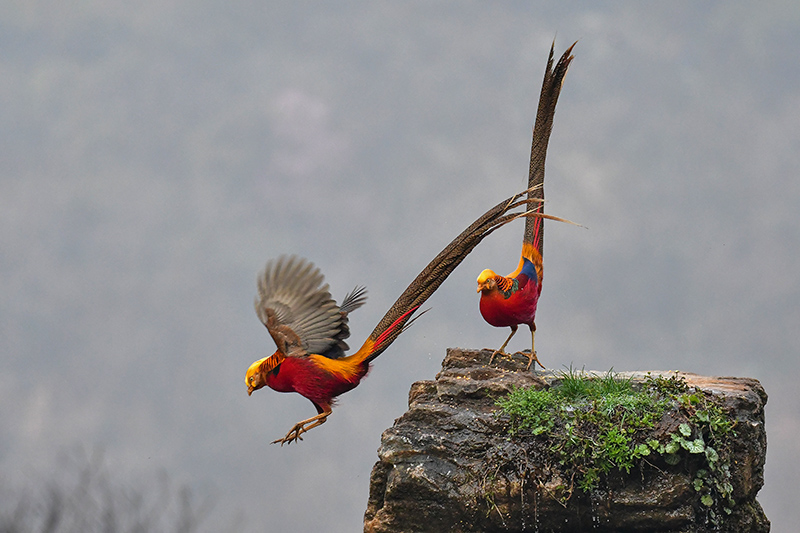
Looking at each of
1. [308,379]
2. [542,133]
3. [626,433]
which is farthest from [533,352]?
[308,379]

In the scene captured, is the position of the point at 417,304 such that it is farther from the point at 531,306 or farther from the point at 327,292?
the point at 531,306

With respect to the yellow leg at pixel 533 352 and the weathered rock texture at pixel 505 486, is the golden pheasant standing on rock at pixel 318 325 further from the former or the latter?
the yellow leg at pixel 533 352

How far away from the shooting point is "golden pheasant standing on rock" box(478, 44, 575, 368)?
6.54 m

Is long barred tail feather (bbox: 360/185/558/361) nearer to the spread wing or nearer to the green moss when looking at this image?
the spread wing

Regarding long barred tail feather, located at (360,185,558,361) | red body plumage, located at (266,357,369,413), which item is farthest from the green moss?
red body plumage, located at (266,357,369,413)

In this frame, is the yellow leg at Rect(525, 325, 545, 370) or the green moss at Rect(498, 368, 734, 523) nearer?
the green moss at Rect(498, 368, 734, 523)

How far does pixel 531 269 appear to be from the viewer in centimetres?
685

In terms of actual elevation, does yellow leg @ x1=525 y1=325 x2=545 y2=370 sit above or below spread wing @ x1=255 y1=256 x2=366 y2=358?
above

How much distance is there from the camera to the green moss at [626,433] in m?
5.64

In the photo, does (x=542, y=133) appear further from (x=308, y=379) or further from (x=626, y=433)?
(x=308, y=379)

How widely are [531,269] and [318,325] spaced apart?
81.9 inches

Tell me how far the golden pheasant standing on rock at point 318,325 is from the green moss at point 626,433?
3.59 ft

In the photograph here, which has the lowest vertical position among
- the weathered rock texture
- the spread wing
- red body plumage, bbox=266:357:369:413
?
the weathered rock texture

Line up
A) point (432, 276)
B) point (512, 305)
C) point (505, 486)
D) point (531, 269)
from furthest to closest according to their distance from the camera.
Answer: point (531, 269), point (512, 305), point (432, 276), point (505, 486)
